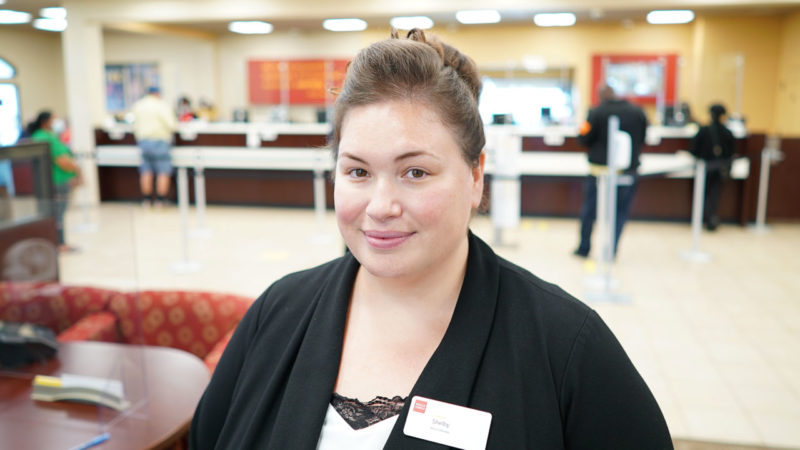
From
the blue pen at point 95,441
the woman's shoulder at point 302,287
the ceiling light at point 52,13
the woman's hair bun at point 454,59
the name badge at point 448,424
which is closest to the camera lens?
A: the name badge at point 448,424

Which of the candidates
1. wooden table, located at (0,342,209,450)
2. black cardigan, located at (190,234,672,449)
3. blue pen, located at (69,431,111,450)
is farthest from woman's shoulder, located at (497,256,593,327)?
blue pen, located at (69,431,111,450)

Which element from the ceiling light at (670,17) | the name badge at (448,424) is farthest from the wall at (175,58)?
the name badge at (448,424)

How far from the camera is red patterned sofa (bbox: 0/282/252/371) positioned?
107 inches

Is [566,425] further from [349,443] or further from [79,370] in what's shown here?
[79,370]

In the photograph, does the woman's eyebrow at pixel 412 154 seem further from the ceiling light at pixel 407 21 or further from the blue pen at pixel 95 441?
the ceiling light at pixel 407 21

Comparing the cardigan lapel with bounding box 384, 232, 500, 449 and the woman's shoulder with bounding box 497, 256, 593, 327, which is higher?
the woman's shoulder with bounding box 497, 256, 593, 327

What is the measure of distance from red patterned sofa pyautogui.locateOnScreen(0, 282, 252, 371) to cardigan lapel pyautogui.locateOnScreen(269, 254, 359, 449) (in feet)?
5.10

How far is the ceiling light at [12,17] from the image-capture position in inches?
123

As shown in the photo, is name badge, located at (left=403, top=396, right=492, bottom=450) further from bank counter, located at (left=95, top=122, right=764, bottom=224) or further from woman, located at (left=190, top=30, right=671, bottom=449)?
bank counter, located at (left=95, top=122, right=764, bottom=224)

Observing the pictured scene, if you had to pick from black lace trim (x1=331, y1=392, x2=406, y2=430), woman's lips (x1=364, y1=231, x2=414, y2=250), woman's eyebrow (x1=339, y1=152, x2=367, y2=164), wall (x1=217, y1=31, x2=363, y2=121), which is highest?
wall (x1=217, y1=31, x2=363, y2=121)

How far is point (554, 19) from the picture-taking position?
36.0 ft

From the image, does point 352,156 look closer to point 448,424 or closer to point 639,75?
point 448,424

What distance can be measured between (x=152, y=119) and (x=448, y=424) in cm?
860

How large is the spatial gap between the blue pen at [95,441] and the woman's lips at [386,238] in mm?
1155
